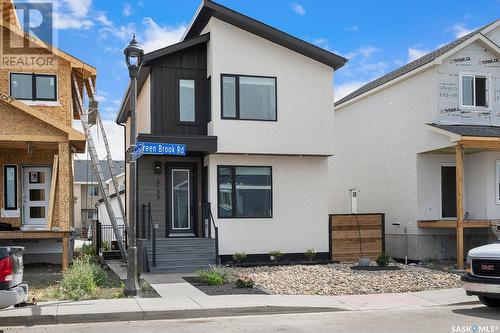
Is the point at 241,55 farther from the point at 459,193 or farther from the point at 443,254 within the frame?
the point at 443,254

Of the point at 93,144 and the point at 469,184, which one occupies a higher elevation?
the point at 93,144

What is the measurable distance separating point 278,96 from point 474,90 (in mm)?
7225

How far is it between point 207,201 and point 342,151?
976 centimetres

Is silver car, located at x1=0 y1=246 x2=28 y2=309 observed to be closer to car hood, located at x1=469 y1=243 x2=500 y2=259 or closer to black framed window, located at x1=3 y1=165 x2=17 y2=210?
car hood, located at x1=469 y1=243 x2=500 y2=259

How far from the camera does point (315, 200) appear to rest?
62.3 ft

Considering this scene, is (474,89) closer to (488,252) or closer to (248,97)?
(248,97)

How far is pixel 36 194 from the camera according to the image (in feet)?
64.3

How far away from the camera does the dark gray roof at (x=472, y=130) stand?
60.0 feet

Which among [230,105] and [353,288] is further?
[230,105]

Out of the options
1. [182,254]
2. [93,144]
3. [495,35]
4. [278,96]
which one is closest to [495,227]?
[495,35]

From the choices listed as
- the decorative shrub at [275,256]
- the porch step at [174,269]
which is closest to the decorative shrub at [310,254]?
the decorative shrub at [275,256]

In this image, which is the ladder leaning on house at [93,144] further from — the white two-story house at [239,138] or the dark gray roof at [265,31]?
the dark gray roof at [265,31]

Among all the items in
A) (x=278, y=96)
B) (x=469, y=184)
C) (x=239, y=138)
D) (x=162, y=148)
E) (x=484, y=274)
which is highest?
(x=278, y=96)

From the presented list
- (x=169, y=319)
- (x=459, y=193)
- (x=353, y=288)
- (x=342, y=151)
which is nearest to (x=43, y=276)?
(x=169, y=319)
